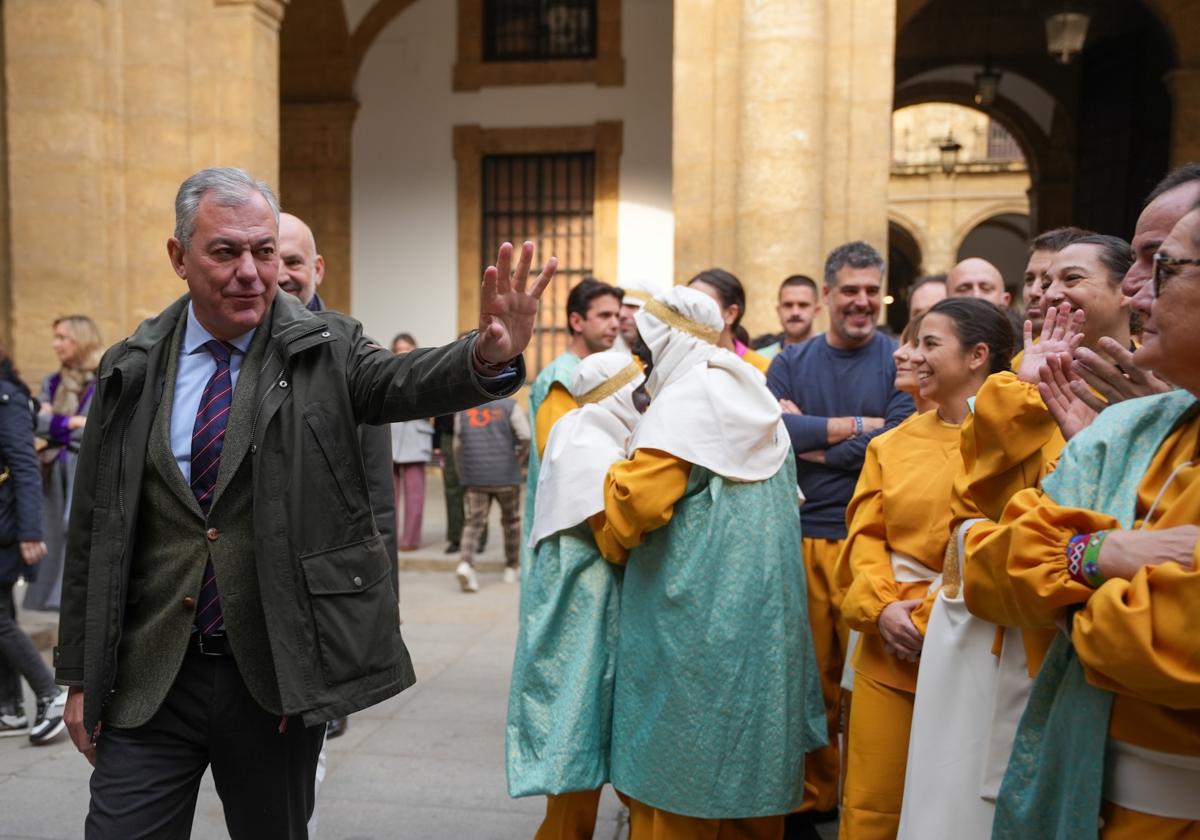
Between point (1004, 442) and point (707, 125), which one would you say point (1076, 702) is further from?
point (707, 125)

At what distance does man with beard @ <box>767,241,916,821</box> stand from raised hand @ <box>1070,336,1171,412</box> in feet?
5.84

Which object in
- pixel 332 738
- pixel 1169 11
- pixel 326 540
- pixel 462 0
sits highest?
pixel 462 0

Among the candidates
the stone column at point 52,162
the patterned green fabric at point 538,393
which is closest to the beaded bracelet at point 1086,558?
the patterned green fabric at point 538,393

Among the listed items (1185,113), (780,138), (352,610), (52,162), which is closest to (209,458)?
(352,610)

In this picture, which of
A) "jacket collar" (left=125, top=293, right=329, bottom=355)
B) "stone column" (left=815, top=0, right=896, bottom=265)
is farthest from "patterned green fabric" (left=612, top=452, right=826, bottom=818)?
"stone column" (left=815, top=0, right=896, bottom=265)

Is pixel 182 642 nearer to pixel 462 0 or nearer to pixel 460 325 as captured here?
pixel 460 325

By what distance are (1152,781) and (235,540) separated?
1752 millimetres

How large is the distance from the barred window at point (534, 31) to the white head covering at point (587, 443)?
12591 millimetres

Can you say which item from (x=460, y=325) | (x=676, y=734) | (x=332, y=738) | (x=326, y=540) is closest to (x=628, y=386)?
(x=676, y=734)

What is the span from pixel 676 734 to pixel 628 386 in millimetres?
1127

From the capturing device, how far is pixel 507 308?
2.26m

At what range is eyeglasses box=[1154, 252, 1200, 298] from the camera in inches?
69.0

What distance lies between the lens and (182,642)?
7.71ft

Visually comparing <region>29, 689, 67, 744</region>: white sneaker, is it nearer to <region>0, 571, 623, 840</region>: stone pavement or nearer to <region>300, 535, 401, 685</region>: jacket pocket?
<region>0, 571, 623, 840</region>: stone pavement
